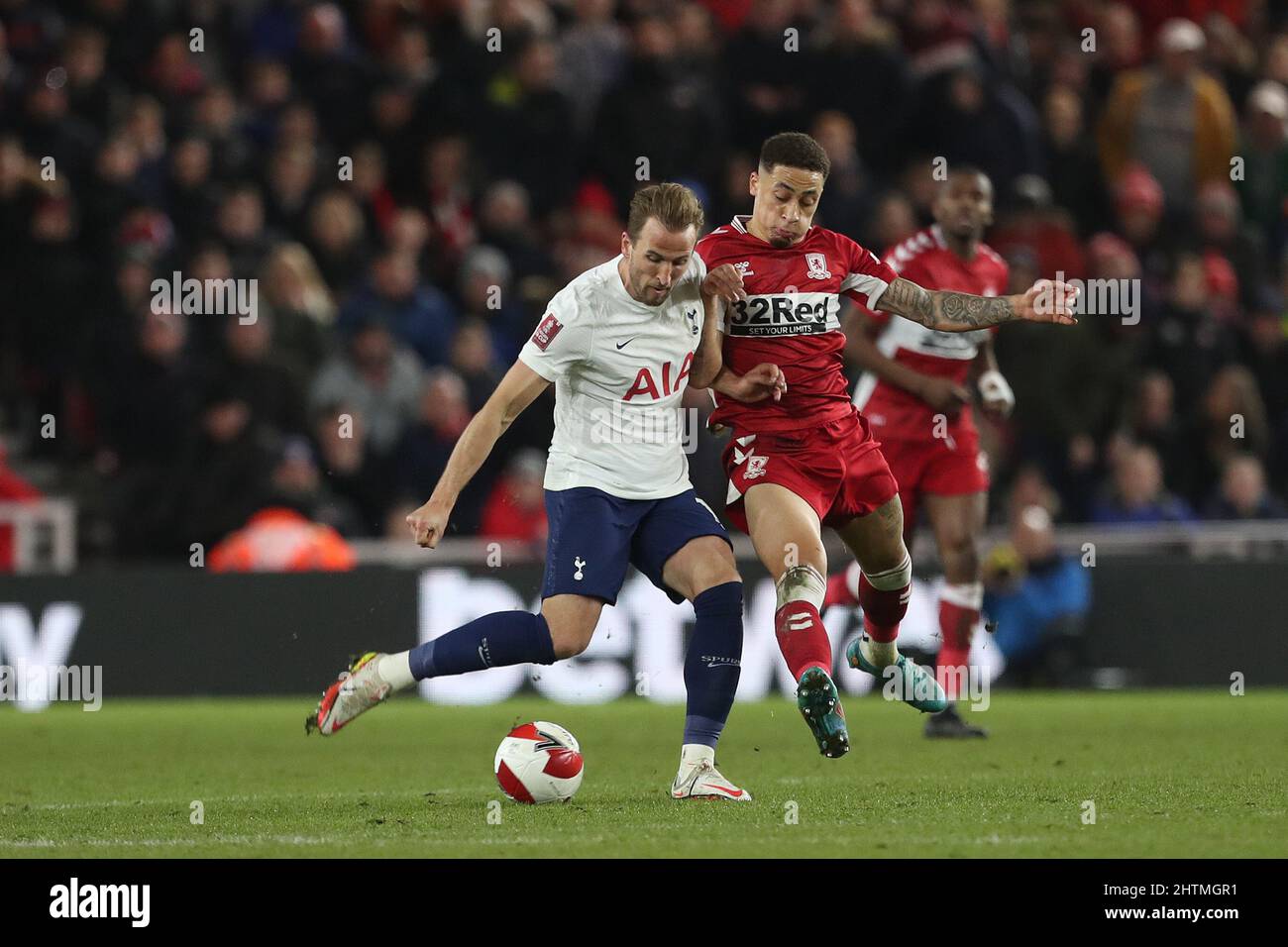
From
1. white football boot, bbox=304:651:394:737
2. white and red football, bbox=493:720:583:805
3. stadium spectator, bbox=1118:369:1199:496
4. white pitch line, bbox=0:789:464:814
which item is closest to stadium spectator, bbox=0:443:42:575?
white pitch line, bbox=0:789:464:814

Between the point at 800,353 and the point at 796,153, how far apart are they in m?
0.81

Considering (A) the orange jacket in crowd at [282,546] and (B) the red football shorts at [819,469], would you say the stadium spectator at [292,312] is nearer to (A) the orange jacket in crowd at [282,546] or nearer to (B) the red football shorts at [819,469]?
(A) the orange jacket in crowd at [282,546]

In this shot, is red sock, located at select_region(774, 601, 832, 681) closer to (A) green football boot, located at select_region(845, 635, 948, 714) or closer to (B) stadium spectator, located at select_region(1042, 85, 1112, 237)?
(A) green football boot, located at select_region(845, 635, 948, 714)

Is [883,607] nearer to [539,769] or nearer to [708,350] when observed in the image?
[708,350]

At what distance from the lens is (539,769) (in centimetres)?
763

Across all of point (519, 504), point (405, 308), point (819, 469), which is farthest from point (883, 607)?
point (405, 308)

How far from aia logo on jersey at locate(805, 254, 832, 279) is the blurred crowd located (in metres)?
5.65

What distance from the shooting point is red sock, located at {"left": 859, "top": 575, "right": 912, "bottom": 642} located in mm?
8828

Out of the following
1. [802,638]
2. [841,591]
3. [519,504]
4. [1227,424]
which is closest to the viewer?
[802,638]

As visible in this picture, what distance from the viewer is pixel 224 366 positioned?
1446cm

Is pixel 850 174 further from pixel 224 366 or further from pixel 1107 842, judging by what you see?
pixel 1107 842

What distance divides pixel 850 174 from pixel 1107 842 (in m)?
9.91
